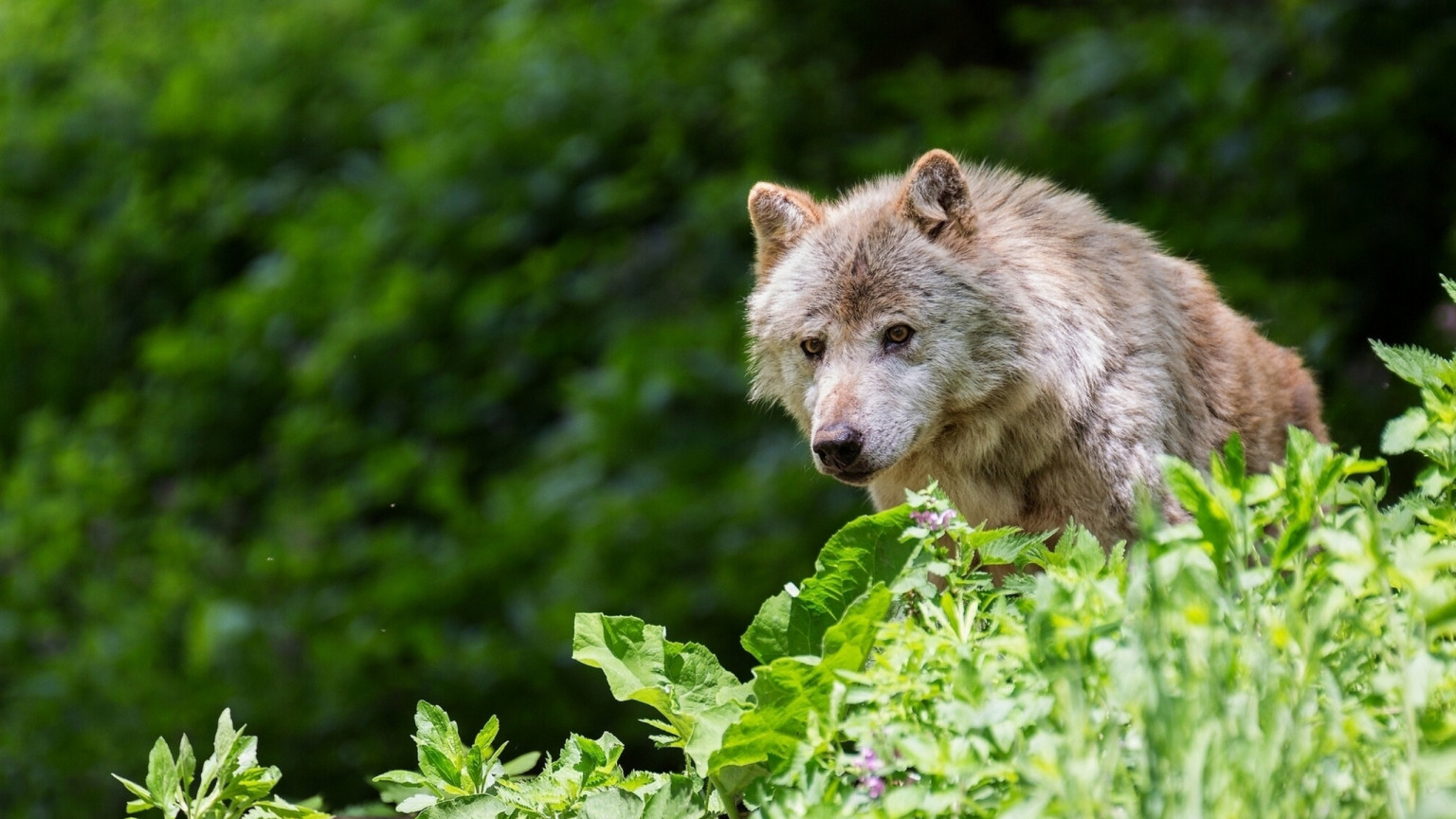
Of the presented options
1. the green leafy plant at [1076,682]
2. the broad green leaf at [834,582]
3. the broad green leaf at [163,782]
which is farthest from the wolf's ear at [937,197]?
the broad green leaf at [163,782]

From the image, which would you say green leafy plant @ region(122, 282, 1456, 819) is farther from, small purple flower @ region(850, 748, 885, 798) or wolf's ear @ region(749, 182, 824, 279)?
wolf's ear @ region(749, 182, 824, 279)

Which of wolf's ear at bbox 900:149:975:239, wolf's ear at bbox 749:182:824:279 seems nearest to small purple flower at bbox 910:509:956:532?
wolf's ear at bbox 900:149:975:239

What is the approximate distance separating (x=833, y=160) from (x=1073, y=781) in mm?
6677

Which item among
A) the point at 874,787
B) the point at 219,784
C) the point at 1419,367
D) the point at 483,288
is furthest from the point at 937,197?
the point at 483,288

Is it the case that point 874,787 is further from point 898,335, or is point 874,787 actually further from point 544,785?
point 898,335

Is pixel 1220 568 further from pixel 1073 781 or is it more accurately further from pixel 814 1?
pixel 814 1

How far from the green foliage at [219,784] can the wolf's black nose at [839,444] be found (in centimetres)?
138

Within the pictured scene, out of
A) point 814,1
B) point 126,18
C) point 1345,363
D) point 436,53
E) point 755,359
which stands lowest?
point 1345,363

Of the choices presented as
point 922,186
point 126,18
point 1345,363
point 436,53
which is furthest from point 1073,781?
point 126,18

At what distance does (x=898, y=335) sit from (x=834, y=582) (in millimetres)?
1318

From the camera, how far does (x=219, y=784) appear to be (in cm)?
269

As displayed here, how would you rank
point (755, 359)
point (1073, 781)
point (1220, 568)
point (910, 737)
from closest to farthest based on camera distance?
point (1073, 781)
point (910, 737)
point (1220, 568)
point (755, 359)

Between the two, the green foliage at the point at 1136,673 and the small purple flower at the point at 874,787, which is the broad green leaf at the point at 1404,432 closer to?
the green foliage at the point at 1136,673

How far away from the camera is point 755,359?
412 centimetres
